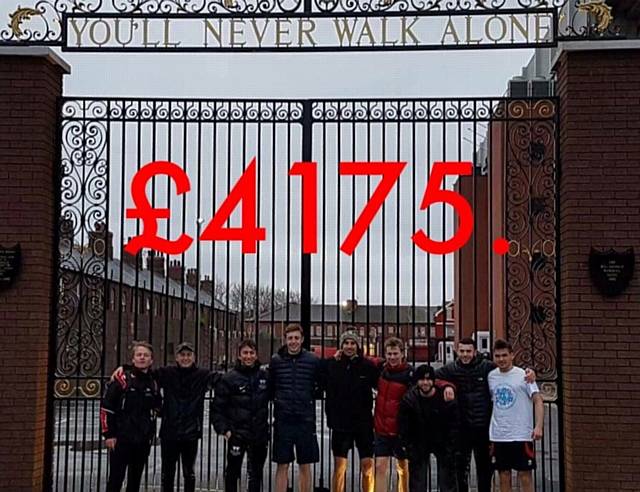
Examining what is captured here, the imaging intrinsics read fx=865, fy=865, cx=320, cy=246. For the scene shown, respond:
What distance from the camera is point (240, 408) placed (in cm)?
795

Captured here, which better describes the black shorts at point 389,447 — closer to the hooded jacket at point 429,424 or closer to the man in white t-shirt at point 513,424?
the hooded jacket at point 429,424

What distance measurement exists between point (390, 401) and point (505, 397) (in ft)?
3.44

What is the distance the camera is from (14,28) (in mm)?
8883

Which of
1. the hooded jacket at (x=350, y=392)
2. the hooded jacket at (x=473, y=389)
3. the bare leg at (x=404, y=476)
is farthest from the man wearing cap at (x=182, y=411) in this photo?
the hooded jacket at (x=473, y=389)

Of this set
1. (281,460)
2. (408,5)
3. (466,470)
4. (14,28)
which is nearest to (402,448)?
(466,470)

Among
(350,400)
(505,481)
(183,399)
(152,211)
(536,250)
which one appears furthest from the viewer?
(536,250)

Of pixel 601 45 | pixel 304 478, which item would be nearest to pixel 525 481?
pixel 304 478

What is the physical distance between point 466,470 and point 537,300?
2.49 meters

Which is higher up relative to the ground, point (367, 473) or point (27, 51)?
point (27, 51)

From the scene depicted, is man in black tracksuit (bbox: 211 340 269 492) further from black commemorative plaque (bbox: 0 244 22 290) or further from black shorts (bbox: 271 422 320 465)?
black commemorative plaque (bbox: 0 244 22 290)

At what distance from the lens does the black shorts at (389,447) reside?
7852 mm

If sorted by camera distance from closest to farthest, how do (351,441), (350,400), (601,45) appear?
1. (350,400)
2. (351,441)
3. (601,45)

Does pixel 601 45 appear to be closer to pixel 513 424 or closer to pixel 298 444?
pixel 513 424

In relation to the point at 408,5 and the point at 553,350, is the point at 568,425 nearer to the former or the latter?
the point at 553,350
